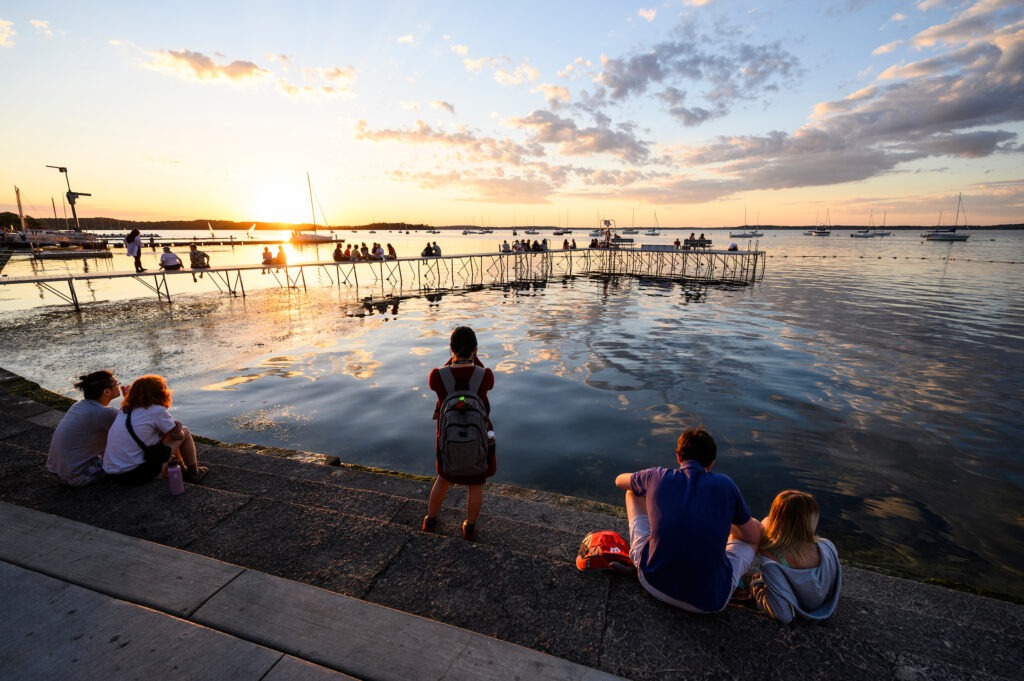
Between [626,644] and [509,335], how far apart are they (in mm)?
12522

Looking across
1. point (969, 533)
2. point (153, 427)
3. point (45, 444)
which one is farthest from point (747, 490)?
point (45, 444)

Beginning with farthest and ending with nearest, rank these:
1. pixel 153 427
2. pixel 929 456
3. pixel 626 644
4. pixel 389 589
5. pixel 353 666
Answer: pixel 929 456, pixel 153 427, pixel 389 589, pixel 626 644, pixel 353 666

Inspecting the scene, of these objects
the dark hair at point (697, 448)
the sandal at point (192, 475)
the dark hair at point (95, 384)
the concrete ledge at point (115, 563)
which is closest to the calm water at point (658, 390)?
the sandal at point (192, 475)

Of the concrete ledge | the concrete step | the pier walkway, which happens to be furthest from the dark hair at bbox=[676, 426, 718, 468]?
the concrete ledge

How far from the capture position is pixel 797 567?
3.01 meters

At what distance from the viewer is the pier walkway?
2.45 metres

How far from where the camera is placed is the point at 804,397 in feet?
31.6

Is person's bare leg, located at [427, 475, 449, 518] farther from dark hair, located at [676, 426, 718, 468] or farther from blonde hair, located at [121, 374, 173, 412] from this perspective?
blonde hair, located at [121, 374, 173, 412]

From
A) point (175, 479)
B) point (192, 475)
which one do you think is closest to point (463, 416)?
point (175, 479)

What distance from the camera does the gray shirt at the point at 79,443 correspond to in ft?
14.0

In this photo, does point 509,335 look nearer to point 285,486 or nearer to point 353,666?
point 285,486

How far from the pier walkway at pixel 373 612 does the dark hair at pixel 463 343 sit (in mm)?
1565

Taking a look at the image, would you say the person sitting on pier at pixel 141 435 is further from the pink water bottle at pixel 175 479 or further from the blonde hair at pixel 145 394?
the pink water bottle at pixel 175 479

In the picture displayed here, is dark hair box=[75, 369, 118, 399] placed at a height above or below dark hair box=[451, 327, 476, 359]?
below
